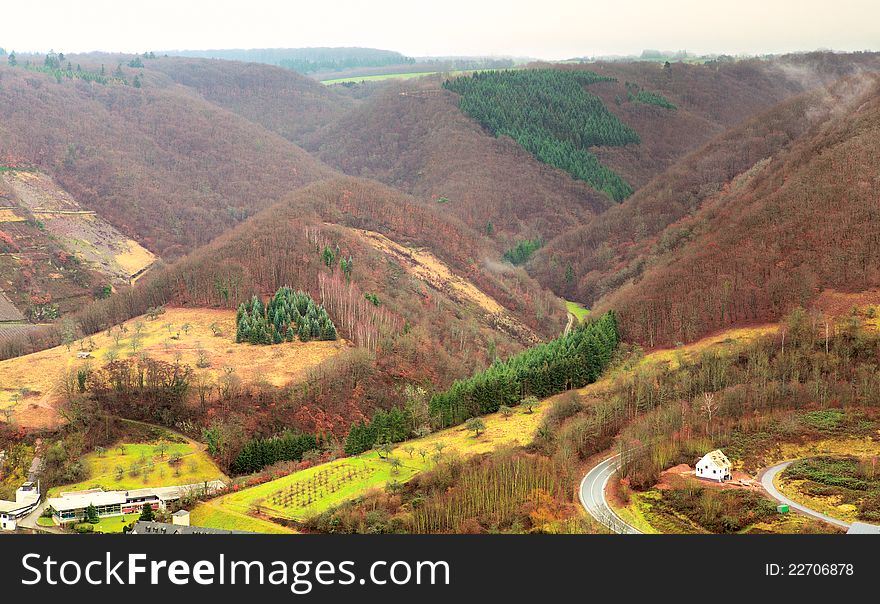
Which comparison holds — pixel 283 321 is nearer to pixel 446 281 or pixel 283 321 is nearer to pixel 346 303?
pixel 346 303

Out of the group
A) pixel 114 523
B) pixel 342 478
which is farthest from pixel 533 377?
pixel 114 523

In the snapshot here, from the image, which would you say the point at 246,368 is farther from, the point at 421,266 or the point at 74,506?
Result: the point at 421,266

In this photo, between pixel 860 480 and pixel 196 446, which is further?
pixel 196 446

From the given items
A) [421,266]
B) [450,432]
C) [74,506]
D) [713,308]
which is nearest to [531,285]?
[421,266]

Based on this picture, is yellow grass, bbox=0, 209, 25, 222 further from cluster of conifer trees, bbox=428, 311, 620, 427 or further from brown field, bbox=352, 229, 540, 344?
cluster of conifer trees, bbox=428, 311, 620, 427

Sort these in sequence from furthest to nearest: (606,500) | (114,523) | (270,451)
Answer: (270,451) < (114,523) < (606,500)

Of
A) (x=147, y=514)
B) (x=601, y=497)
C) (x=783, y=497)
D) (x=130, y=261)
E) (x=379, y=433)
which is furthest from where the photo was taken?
(x=130, y=261)
